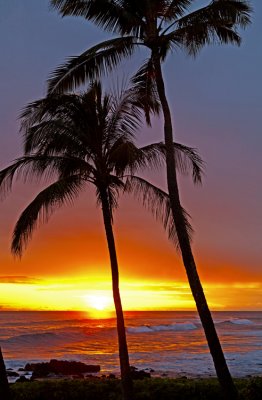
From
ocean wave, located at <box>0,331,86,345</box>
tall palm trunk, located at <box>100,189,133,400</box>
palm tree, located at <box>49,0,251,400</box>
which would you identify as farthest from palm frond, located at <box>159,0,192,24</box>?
ocean wave, located at <box>0,331,86,345</box>

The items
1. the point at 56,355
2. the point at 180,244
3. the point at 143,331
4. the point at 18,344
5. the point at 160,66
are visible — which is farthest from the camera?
the point at 143,331

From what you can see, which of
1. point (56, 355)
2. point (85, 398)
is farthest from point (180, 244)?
point (56, 355)

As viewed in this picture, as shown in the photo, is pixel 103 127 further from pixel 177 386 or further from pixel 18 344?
pixel 18 344

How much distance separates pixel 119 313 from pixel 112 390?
3.90 metres

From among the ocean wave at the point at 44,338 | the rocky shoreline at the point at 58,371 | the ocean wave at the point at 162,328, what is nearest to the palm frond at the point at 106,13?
→ the rocky shoreline at the point at 58,371

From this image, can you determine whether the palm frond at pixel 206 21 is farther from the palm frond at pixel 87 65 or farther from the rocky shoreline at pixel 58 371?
the rocky shoreline at pixel 58 371

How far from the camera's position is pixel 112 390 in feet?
52.2

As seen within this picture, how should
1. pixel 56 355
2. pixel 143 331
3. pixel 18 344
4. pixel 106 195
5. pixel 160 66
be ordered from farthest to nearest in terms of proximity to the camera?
pixel 143 331 → pixel 18 344 → pixel 56 355 → pixel 106 195 → pixel 160 66

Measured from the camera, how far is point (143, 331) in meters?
76.9

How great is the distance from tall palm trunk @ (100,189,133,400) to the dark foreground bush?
234cm

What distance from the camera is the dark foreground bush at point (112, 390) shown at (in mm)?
15109

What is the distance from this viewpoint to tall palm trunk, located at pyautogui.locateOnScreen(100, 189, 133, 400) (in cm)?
1304

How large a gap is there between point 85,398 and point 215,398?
3700 mm

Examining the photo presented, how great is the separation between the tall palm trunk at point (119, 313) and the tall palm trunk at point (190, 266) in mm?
2385
